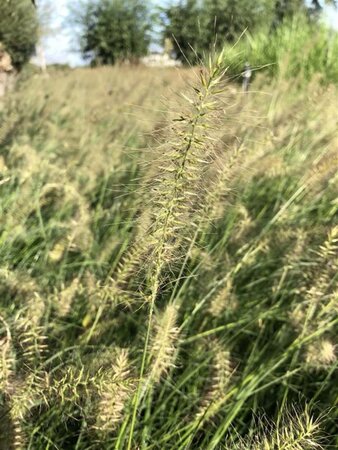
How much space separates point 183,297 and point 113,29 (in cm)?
2257

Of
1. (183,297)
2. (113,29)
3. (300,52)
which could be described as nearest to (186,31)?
(183,297)

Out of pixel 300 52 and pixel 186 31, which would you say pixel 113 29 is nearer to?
pixel 300 52

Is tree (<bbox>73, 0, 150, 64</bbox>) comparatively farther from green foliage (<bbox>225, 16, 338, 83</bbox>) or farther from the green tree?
the green tree

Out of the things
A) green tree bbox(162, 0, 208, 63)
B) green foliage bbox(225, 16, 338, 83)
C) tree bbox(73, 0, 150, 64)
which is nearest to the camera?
green tree bbox(162, 0, 208, 63)

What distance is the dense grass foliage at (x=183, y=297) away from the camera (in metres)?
0.74

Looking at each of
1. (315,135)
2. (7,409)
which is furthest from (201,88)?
(315,135)

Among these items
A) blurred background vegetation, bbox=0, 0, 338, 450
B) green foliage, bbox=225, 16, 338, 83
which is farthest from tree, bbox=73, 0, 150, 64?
blurred background vegetation, bbox=0, 0, 338, 450

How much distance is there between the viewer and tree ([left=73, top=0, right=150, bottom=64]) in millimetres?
21922

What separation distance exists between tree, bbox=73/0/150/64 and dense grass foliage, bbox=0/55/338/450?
66.9ft

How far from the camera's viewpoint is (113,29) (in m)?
22.4

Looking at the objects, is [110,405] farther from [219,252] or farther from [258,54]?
[258,54]

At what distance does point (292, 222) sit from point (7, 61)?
3.38 ft

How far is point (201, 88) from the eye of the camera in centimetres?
63

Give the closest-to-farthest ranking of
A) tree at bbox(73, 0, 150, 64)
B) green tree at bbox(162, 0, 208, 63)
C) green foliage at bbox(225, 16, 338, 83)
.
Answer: green tree at bbox(162, 0, 208, 63) → green foliage at bbox(225, 16, 338, 83) → tree at bbox(73, 0, 150, 64)
